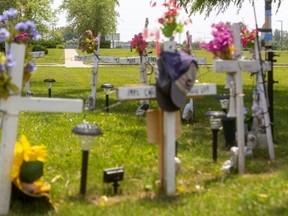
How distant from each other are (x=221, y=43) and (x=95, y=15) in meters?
64.3

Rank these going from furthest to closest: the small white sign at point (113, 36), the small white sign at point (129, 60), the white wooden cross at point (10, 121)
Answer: the small white sign at point (113, 36), the small white sign at point (129, 60), the white wooden cross at point (10, 121)

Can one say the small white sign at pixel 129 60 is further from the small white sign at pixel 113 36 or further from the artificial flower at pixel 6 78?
the small white sign at pixel 113 36

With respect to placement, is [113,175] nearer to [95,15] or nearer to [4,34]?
[4,34]

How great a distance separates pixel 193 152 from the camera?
694 centimetres

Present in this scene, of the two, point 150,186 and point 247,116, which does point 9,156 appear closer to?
point 150,186

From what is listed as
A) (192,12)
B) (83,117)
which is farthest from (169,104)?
(192,12)

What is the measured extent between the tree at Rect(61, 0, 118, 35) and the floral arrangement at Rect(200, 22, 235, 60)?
62582 millimetres

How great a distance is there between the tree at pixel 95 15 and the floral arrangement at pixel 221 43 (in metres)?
62.6

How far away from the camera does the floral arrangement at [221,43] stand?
5867 millimetres

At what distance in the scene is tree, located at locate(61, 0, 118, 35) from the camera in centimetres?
6888

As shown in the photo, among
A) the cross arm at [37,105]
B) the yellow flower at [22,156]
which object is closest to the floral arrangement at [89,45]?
the yellow flower at [22,156]

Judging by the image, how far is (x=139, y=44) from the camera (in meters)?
10.6

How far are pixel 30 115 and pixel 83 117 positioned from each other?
1123mm

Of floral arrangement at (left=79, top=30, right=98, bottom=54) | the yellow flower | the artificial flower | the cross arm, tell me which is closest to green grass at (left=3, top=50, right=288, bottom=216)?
the yellow flower
